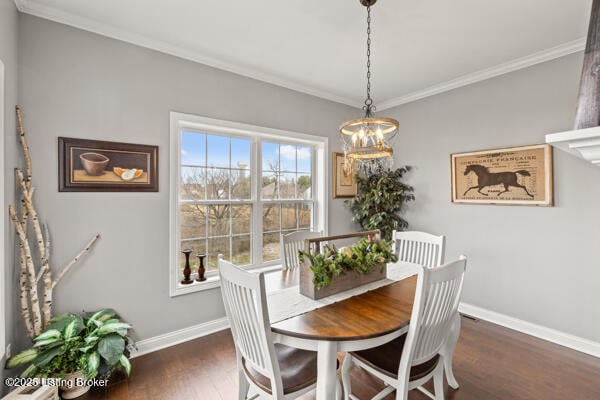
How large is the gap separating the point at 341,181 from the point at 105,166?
2.75m

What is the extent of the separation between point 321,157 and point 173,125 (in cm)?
191

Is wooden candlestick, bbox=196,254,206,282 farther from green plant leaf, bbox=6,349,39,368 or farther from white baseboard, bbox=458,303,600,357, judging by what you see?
white baseboard, bbox=458,303,600,357

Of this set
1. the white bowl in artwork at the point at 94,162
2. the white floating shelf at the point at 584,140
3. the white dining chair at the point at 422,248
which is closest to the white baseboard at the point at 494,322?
the white dining chair at the point at 422,248

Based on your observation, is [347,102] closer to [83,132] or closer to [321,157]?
[321,157]

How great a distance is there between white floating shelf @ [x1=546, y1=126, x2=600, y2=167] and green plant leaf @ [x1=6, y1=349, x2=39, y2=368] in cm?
311

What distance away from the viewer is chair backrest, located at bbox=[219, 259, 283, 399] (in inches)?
48.1

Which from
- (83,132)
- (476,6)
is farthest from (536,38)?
(83,132)

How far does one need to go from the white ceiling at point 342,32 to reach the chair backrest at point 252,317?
188 cm

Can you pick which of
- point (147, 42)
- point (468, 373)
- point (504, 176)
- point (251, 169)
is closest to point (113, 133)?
point (147, 42)

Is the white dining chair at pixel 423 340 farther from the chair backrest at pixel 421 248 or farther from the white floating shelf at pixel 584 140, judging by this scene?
the chair backrest at pixel 421 248

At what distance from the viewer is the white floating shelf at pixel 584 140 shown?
1148 mm

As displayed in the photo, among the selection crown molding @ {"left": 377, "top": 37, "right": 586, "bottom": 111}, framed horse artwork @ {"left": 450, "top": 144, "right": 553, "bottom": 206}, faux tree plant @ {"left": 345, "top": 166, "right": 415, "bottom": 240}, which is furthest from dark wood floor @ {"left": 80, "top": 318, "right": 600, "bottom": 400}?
crown molding @ {"left": 377, "top": 37, "right": 586, "bottom": 111}

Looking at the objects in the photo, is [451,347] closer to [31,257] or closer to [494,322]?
[494,322]

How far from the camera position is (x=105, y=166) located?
7.38ft
